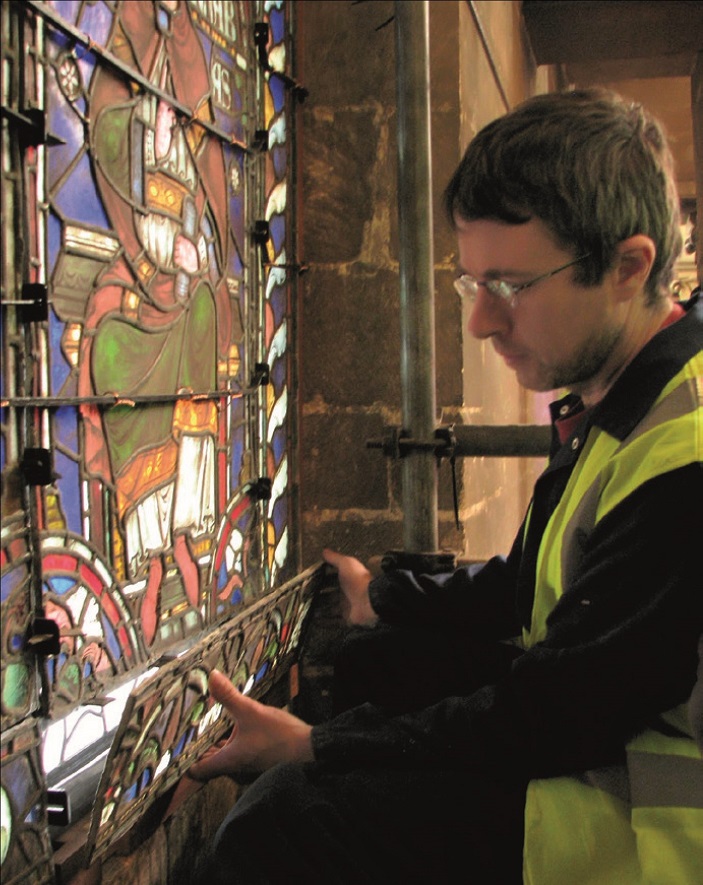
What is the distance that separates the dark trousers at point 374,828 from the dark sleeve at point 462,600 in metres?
0.48

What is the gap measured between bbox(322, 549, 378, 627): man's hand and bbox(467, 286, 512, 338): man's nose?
0.76 metres

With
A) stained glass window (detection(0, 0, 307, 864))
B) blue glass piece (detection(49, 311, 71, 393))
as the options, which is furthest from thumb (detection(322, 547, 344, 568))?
blue glass piece (detection(49, 311, 71, 393))

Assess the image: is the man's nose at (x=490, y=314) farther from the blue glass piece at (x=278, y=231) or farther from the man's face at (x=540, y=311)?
the blue glass piece at (x=278, y=231)

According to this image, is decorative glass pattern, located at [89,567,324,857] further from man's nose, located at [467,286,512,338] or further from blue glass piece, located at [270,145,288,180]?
blue glass piece, located at [270,145,288,180]

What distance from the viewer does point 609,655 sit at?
3.72 feet

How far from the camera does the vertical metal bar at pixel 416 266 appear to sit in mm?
2127

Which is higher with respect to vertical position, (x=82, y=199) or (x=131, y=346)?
(x=82, y=199)

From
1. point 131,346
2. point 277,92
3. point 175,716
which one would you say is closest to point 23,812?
point 175,716

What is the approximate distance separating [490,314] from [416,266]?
78 cm

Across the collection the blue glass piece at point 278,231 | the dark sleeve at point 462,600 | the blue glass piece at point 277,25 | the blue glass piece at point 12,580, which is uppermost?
the blue glass piece at point 277,25

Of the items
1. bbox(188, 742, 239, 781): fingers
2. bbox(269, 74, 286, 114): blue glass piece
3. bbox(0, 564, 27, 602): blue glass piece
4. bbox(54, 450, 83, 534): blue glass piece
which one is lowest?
bbox(188, 742, 239, 781): fingers

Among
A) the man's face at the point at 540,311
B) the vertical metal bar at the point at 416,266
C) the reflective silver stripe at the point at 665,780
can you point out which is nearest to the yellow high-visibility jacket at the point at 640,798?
the reflective silver stripe at the point at 665,780

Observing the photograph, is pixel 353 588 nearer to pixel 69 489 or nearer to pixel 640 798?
pixel 69 489

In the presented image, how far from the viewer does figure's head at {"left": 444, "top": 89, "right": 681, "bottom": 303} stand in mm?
1302
